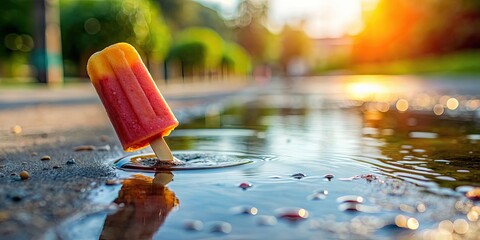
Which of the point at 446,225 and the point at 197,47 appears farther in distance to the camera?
the point at 197,47

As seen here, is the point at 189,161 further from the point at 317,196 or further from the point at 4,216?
the point at 4,216

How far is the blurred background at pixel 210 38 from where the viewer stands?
724 inches

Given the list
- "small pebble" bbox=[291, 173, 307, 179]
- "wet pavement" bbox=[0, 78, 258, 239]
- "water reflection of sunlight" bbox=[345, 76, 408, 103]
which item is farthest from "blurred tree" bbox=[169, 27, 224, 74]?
"small pebble" bbox=[291, 173, 307, 179]

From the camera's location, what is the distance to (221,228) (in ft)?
6.19

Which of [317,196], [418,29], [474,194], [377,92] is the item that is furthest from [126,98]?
[418,29]

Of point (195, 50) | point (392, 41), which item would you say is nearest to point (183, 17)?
point (392, 41)

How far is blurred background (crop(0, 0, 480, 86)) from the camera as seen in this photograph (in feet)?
60.3

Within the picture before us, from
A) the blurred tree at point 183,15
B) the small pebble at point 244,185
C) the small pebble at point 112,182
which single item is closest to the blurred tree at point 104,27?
the small pebble at point 112,182

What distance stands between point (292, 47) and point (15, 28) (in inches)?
2455

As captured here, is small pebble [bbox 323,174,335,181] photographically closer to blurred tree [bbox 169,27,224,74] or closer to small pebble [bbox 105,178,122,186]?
small pebble [bbox 105,178,122,186]

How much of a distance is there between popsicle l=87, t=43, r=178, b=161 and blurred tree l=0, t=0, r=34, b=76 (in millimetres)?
26329

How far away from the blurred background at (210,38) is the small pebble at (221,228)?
570 inches

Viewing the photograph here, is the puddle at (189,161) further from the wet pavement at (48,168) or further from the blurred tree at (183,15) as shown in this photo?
the blurred tree at (183,15)

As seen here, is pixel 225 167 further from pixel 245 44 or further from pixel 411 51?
pixel 245 44
